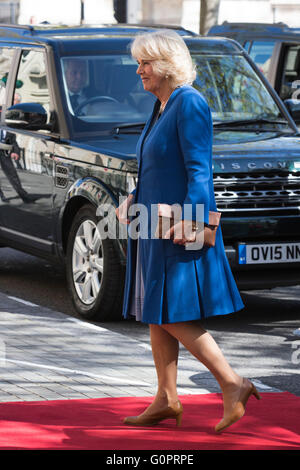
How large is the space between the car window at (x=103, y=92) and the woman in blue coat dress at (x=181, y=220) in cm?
383

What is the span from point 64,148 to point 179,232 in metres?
3.95

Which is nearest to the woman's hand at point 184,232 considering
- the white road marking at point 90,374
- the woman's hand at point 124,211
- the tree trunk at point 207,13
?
the woman's hand at point 124,211

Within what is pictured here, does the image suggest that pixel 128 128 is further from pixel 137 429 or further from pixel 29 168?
pixel 137 429

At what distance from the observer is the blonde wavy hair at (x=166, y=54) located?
5656 millimetres

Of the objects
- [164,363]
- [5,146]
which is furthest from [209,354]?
[5,146]

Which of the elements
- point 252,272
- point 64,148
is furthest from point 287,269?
point 64,148

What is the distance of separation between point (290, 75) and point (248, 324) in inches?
212

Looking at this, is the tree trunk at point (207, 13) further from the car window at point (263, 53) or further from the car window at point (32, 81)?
the car window at point (32, 81)

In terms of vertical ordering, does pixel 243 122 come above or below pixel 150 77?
below

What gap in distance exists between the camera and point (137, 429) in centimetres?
588

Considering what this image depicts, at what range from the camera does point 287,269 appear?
893cm

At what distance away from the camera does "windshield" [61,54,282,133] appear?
→ 31.6 ft

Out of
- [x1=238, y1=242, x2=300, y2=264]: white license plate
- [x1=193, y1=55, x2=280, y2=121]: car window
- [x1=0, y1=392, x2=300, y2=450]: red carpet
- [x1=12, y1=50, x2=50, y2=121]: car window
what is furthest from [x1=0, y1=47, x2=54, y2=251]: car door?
[x1=0, y1=392, x2=300, y2=450]: red carpet
